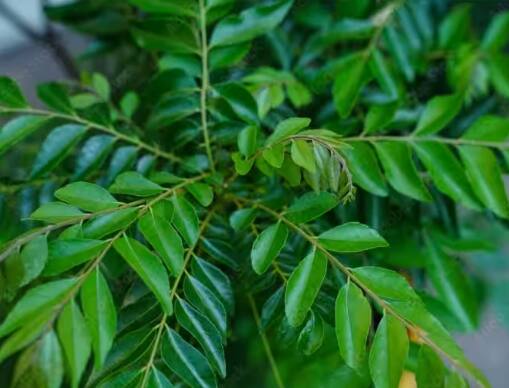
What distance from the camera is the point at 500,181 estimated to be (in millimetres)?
520

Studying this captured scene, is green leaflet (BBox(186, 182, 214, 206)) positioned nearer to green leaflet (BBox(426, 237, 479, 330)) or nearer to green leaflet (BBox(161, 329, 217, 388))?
green leaflet (BBox(161, 329, 217, 388))

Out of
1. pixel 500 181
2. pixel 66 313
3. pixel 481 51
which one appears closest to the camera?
pixel 66 313

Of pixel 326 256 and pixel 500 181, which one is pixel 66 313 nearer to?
pixel 326 256

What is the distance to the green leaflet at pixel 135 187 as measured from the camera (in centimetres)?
43

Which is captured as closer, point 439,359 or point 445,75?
point 439,359

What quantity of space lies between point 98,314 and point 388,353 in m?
0.18

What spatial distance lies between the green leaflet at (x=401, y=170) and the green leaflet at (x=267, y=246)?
0.40 ft

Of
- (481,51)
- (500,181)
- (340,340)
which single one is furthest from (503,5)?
(340,340)

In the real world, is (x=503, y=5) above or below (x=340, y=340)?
below

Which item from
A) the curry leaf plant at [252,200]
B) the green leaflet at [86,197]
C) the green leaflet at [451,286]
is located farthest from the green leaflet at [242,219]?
the green leaflet at [451,286]

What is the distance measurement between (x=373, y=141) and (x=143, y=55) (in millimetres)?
400

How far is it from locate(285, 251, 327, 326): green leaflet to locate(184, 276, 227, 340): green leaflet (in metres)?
0.06

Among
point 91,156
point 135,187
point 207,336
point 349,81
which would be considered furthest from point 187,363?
point 349,81

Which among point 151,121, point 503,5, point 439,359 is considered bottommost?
point 503,5
